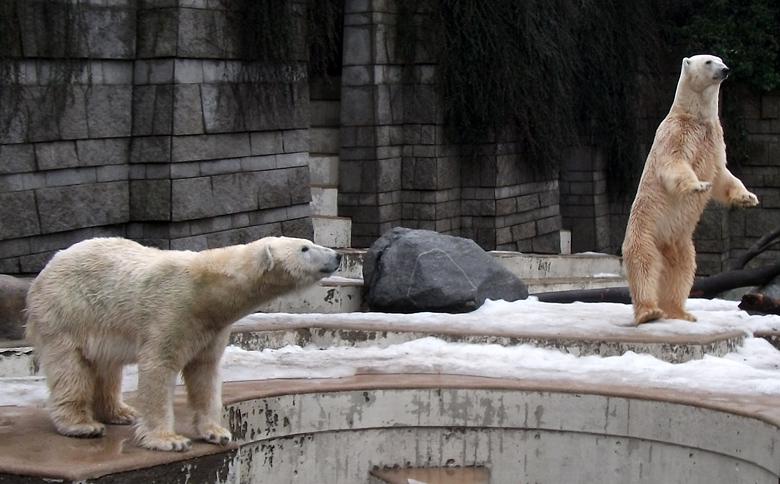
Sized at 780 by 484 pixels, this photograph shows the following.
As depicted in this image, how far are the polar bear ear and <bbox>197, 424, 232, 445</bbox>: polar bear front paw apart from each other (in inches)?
25.6

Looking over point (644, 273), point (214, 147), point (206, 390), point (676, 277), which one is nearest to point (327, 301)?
point (214, 147)

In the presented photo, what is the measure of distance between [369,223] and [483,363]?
15.8 ft

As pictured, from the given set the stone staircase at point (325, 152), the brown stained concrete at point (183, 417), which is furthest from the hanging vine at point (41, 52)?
the stone staircase at point (325, 152)

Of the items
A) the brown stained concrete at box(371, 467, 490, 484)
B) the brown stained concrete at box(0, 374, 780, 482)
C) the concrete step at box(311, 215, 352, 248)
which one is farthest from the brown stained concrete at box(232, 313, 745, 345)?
the concrete step at box(311, 215, 352, 248)

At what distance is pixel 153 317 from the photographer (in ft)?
13.0

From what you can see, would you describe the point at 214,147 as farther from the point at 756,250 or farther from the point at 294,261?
the point at 756,250

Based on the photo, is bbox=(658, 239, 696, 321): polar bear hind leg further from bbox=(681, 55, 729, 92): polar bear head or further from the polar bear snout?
the polar bear snout

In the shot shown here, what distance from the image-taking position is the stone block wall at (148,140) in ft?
23.2

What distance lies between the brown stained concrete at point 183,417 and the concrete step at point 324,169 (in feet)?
17.8

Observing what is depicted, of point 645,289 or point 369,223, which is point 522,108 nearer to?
point 369,223

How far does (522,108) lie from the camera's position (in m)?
11.3

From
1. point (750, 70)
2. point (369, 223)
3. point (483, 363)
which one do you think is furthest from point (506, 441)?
point (750, 70)

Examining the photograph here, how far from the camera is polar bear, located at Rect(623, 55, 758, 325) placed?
6.55m

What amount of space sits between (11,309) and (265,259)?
8.30 ft
